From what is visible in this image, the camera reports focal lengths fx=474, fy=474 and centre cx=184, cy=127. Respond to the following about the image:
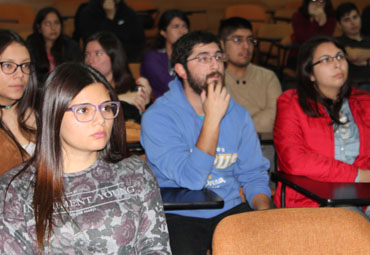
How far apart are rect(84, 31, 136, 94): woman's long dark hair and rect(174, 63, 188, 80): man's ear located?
87 cm

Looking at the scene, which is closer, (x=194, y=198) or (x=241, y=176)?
(x=194, y=198)

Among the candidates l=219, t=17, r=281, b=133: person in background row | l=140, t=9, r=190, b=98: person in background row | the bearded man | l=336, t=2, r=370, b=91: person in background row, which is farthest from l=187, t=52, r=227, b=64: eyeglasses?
l=336, t=2, r=370, b=91: person in background row

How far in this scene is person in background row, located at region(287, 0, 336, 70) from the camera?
511cm

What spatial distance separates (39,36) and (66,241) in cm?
291

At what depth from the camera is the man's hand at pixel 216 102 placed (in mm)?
1893

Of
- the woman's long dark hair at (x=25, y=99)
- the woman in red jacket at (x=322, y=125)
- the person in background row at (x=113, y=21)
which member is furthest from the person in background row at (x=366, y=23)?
the woman's long dark hair at (x=25, y=99)

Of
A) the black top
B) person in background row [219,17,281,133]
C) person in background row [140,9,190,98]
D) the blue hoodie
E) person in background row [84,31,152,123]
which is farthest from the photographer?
person in background row [140,9,190,98]

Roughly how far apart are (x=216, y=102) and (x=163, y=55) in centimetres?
182

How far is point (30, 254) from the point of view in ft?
4.33

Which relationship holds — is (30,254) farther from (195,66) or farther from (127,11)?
(127,11)

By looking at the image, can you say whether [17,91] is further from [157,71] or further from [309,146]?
[157,71]

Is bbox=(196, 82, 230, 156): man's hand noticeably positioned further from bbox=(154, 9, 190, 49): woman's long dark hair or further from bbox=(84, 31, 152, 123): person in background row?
bbox=(154, 9, 190, 49): woman's long dark hair

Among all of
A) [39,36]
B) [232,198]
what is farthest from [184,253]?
[39,36]

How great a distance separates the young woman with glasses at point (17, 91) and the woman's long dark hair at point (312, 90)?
1.26 meters
